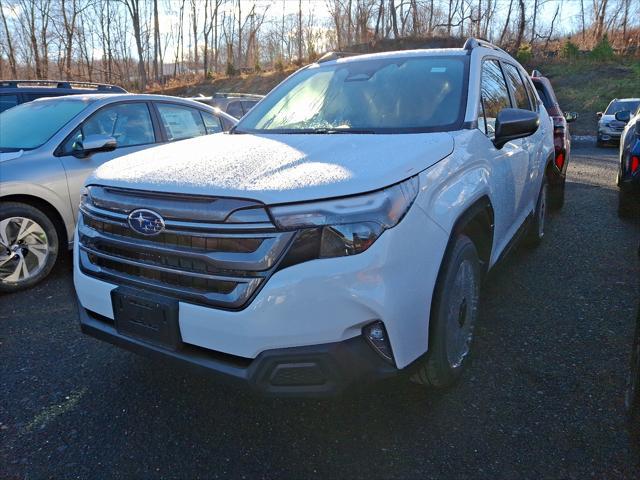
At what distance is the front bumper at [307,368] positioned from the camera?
73.6 inches

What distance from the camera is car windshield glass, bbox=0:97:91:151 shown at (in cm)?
444

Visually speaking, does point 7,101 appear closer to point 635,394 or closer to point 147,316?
point 147,316

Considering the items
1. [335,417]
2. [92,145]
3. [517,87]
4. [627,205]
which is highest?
[517,87]

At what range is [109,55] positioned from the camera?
44969 millimetres

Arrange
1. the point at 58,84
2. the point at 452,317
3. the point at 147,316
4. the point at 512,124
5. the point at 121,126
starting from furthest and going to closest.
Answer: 1. the point at 58,84
2. the point at 121,126
3. the point at 512,124
4. the point at 452,317
5. the point at 147,316

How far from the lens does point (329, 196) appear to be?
1.86 metres

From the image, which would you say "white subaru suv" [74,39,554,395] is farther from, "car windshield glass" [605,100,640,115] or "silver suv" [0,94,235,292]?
"car windshield glass" [605,100,640,115]

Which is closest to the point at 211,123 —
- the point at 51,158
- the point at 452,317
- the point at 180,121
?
the point at 180,121

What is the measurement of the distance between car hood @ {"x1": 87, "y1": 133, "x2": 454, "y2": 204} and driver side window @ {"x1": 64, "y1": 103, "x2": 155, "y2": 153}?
A: 2266 mm

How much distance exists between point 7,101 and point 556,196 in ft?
25.7

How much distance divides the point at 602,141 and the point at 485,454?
1616 cm

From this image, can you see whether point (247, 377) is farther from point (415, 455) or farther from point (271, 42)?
point (271, 42)

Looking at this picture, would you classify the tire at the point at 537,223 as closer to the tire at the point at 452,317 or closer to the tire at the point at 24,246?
the tire at the point at 452,317

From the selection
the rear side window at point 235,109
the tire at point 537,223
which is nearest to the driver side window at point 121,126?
the tire at point 537,223
